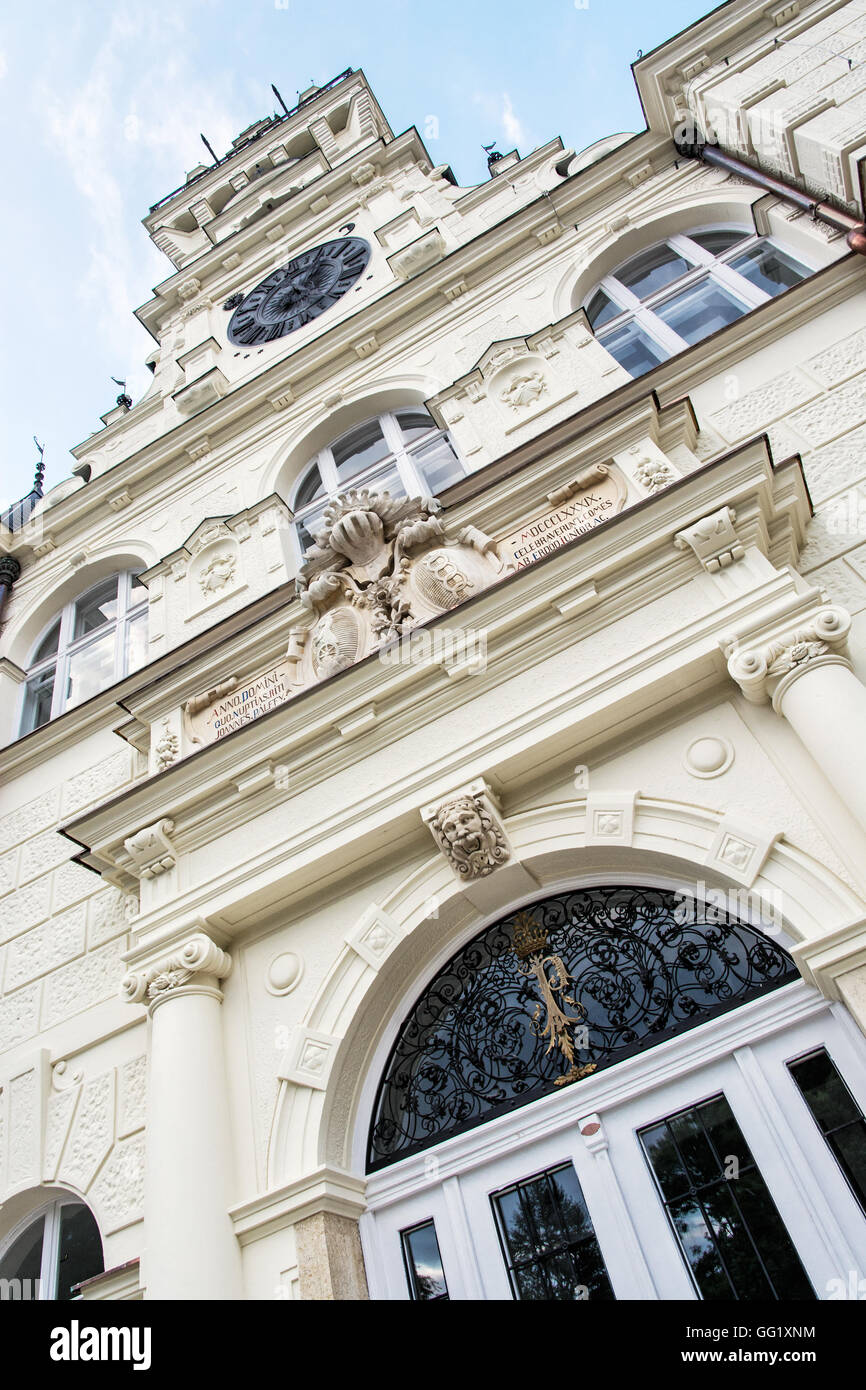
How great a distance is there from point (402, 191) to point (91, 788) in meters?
8.99

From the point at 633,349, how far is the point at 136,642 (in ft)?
17.8

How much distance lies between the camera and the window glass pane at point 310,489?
9820 millimetres

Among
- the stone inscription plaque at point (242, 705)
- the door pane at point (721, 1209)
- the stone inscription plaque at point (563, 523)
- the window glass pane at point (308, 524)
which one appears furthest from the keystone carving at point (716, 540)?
the window glass pane at point (308, 524)

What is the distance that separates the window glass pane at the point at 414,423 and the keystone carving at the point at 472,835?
16.6 feet

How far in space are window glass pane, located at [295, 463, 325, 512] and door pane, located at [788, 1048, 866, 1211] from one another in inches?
276

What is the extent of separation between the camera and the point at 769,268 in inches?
324

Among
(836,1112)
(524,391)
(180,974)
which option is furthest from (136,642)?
(836,1112)

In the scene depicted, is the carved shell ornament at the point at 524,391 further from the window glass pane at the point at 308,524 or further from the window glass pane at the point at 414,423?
the window glass pane at the point at 308,524

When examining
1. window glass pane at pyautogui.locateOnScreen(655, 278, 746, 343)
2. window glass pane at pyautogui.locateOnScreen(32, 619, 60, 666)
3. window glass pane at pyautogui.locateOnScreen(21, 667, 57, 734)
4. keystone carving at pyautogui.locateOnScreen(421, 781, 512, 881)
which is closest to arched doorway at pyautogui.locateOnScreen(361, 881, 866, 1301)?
keystone carving at pyautogui.locateOnScreen(421, 781, 512, 881)

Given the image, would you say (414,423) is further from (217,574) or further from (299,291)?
(299,291)

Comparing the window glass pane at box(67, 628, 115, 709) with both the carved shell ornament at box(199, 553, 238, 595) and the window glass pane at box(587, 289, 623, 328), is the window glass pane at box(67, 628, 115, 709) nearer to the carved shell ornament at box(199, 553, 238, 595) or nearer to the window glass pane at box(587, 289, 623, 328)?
the carved shell ornament at box(199, 553, 238, 595)

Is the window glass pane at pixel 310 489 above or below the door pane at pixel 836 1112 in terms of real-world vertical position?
above
